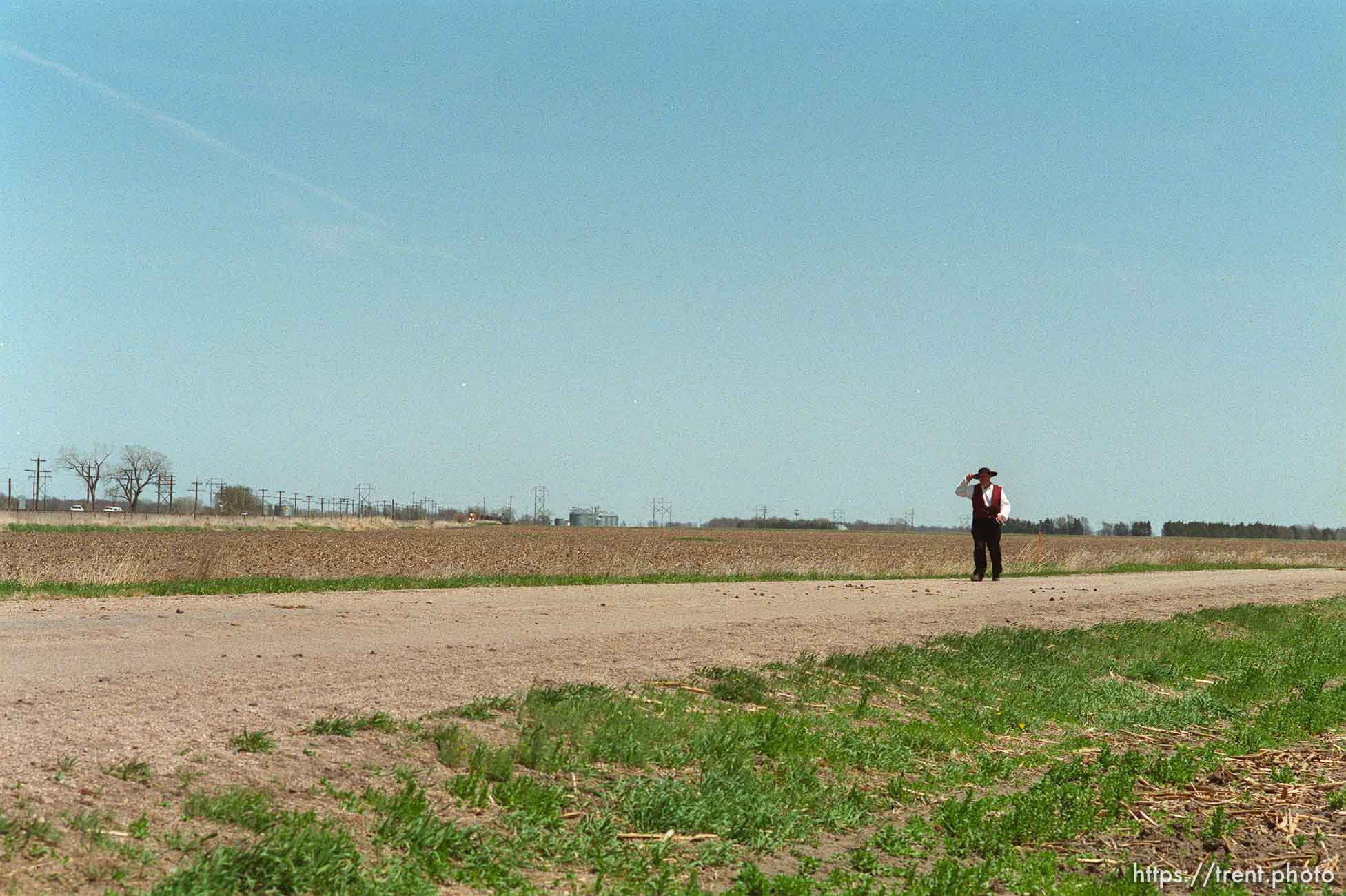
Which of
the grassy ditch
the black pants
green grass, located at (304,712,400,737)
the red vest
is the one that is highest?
the red vest

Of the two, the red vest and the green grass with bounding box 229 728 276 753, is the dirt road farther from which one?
the red vest

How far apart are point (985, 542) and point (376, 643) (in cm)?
1659

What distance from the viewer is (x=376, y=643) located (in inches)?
454

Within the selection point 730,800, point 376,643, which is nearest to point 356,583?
point 376,643

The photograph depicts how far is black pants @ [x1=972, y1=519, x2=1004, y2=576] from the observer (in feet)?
80.0

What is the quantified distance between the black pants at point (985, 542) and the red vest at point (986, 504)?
166mm

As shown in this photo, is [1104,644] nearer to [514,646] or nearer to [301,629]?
[514,646]

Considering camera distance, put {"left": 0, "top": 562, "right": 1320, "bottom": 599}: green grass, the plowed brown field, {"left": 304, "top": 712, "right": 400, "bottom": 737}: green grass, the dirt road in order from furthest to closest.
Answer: the plowed brown field
{"left": 0, "top": 562, "right": 1320, "bottom": 599}: green grass
the dirt road
{"left": 304, "top": 712, "right": 400, "bottom": 737}: green grass

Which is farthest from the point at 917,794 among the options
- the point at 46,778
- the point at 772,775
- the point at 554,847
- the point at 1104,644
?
the point at 1104,644

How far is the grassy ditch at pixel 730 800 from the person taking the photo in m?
5.62

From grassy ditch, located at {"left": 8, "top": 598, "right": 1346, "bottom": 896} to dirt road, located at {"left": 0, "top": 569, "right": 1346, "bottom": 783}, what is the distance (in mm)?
554

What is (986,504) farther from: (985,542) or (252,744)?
(252,744)

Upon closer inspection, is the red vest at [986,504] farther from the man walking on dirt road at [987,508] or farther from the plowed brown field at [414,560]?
the plowed brown field at [414,560]

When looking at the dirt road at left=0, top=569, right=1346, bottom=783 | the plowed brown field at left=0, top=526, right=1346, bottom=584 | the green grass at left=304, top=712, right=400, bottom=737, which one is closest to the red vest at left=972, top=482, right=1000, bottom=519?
the dirt road at left=0, top=569, right=1346, bottom=783
